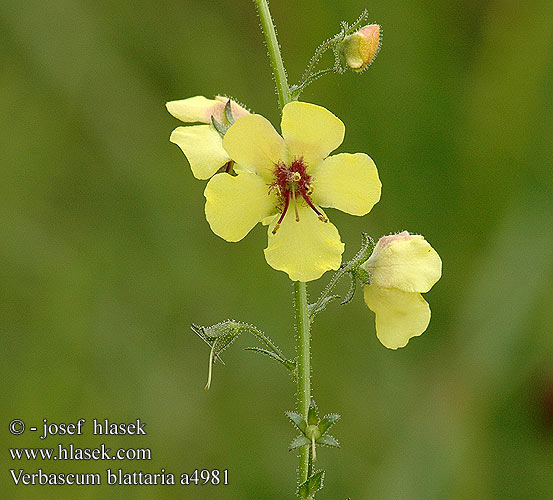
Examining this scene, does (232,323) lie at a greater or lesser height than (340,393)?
lesser

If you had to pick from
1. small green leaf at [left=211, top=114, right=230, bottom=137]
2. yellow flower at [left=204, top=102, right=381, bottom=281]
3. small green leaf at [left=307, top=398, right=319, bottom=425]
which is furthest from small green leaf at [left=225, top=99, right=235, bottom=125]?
small green leaf at [left=307, top=398, right=319, bottom=425]

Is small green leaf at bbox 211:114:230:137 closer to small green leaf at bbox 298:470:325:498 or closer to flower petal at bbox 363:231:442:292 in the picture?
flower petal at bbox 363:231:442:292

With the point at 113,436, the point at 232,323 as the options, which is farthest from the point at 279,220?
the point at 113,436

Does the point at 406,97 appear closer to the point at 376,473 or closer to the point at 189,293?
the point at 189,293

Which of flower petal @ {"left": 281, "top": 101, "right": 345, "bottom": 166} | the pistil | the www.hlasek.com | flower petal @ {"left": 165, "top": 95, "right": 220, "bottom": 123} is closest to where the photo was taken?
flower petal @ {"left": 281, "top": 101, "right": 345, "bottom": 166}

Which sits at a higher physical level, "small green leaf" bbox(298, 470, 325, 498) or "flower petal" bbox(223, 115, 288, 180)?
"flower petal" bbox(223, 115, 288, 180)

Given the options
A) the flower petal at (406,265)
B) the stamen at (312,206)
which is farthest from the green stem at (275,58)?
the flower petal at (406,265)

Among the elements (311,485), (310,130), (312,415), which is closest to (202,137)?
(310,130)

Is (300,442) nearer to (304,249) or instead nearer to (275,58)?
(304,249)
